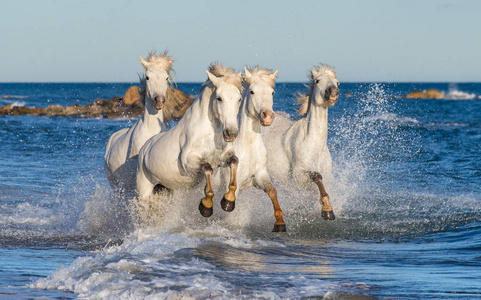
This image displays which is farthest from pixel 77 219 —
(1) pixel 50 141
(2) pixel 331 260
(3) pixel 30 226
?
(1) pixel 50 141

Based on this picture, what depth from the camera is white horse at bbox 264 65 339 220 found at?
8.91 meters

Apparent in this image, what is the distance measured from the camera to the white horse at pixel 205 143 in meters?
6.79

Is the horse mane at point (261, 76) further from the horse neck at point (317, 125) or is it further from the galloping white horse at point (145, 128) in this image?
the horse neck at point (317, 125)

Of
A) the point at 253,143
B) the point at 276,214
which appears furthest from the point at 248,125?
the point at 276,214

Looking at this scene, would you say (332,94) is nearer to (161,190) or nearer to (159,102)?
(159,102)

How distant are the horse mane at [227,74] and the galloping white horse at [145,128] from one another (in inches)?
45.7

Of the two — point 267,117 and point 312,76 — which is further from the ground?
point 312,76

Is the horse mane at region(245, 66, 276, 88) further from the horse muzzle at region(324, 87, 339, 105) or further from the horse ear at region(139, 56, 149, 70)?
the horse ear at region(139, 56, 149, 70)

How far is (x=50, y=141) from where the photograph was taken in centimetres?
2186

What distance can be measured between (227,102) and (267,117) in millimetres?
441

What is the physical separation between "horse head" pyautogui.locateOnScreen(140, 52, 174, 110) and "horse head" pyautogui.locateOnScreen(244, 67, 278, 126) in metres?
1.22

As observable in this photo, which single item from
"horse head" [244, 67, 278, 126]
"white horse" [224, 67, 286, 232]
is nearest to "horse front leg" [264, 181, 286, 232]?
"white horse" [224, 67, 286, 232]

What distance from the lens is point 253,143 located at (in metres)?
7.46

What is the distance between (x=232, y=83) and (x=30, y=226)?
3.75 m
